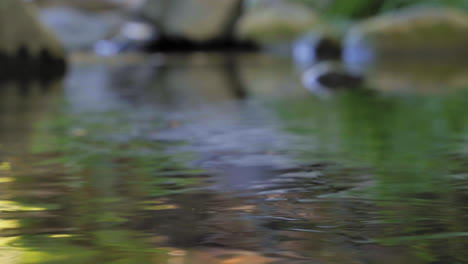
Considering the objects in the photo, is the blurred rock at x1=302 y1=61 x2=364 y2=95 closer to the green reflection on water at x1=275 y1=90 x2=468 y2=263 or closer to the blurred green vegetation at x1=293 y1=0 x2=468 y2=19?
the green reflection on water at x1=275 y1=90 x2=468 y2=263

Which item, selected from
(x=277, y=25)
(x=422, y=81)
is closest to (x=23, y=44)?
(x=422, y=81)

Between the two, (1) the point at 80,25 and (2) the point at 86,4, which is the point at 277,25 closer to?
(1) the point at 80,25

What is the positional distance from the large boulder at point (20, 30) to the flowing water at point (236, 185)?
8.39 ft

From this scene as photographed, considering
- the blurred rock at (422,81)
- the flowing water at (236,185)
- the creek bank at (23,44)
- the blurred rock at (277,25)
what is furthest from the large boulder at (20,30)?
the blurred rock at (277,25)

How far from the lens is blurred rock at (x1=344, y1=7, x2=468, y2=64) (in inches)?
327

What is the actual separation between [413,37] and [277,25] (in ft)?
13.5

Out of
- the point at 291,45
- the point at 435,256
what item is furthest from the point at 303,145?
the point at 291,45

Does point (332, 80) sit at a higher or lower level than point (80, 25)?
lower

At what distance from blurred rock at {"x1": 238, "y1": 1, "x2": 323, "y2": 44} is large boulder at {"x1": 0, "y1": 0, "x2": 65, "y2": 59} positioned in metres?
6.96

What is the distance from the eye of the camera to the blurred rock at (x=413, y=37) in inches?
327

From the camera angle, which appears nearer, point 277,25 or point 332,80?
point 332,80

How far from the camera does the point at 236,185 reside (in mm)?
1272

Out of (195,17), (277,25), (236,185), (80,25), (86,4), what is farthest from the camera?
(86,4)

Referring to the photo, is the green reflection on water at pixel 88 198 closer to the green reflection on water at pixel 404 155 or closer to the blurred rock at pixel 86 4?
the green reflection on water at pixel 404 155
